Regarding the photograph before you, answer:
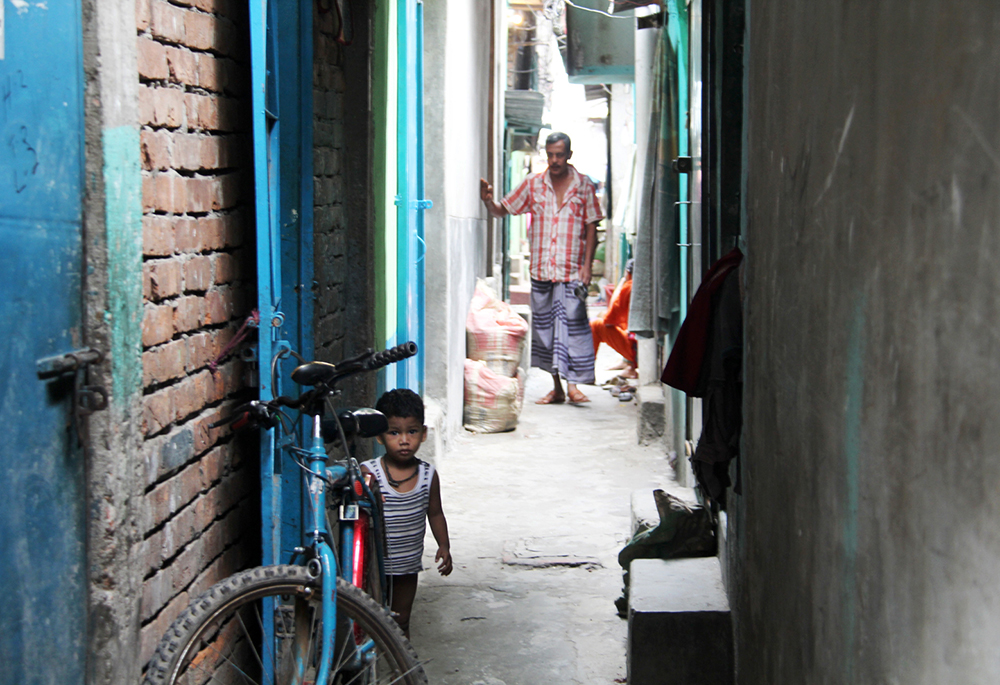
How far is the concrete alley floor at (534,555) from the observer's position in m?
3.88

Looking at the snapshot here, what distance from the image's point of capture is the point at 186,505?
2.60m

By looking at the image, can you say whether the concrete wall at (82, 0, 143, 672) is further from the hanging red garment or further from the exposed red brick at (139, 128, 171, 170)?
the hanging red garment

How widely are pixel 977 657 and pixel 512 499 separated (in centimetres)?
514

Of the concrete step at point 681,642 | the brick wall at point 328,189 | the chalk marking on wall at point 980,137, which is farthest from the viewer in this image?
the brick wall at point 328,189

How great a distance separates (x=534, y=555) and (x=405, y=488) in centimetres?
160

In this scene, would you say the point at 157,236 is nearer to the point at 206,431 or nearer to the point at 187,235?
the point at 187,235

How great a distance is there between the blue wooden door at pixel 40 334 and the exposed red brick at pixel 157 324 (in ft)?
1.25

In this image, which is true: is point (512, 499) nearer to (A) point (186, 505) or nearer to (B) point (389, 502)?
(B) point (389, 502)

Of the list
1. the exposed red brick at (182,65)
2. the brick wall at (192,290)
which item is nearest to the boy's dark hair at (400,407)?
the brick wall at (192,290)

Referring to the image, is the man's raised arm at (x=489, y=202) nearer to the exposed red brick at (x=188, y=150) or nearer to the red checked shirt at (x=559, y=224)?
the red checked shirt at (x=559, y=224)

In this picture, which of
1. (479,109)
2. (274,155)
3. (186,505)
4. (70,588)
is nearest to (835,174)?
(70,588)

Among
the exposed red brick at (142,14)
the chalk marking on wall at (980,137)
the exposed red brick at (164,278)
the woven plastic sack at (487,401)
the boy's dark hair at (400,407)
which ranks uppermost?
the exposed red brick at (142,14)

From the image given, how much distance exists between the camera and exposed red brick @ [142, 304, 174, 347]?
2.34 m

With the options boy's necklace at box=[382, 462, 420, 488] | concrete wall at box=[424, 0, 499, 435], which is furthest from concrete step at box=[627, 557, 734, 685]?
concrete wall at box=[424, 0, 499, 435]
